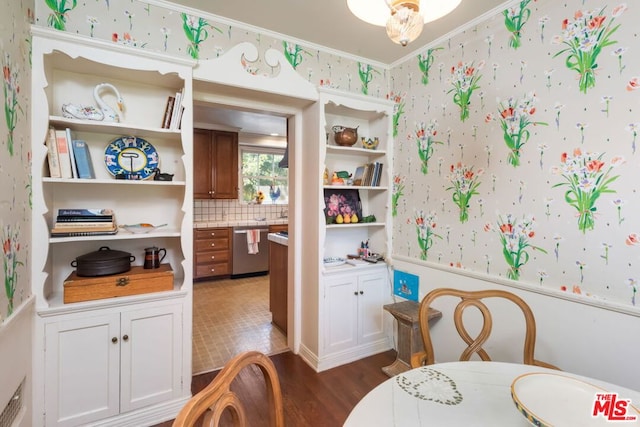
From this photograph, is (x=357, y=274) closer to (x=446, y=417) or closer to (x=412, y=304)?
(x=412, y=304)

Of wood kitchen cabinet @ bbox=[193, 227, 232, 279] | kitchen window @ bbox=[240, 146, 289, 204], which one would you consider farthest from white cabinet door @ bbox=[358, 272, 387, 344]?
kitchen window @ bbox=[240, 146, 289, 204]

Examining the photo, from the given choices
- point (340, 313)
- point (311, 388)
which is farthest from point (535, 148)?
point (311, 388)

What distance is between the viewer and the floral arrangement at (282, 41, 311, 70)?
2362mm

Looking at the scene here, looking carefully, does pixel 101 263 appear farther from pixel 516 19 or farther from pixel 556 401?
pixel 516 19

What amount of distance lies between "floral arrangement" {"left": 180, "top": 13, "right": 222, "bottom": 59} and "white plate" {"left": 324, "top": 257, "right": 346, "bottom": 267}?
5.94ft

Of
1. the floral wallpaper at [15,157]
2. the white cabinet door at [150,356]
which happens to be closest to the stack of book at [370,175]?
the white cabinet door at [150,356]

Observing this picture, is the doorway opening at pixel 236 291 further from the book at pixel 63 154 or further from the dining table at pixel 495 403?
the dining table at pixel 495 403

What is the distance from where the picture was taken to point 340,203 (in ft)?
9.16

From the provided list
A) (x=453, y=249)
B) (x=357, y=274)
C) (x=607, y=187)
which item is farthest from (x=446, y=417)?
(x=357, y=274)

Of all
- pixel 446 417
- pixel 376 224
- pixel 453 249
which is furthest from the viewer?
pixel 376 224

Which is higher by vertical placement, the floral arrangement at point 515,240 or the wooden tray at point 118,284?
the floral arrangement at point 515,240

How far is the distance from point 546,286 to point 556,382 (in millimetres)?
1045

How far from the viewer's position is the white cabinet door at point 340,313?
8.16 ft

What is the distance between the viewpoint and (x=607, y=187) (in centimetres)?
151
